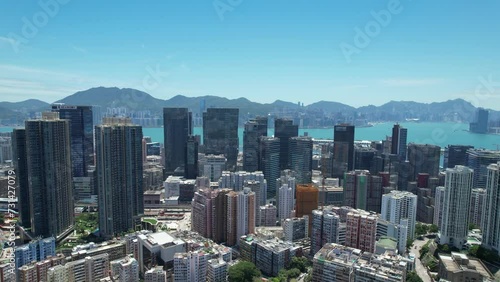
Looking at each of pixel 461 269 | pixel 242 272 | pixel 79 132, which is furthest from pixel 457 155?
pixel 79 132

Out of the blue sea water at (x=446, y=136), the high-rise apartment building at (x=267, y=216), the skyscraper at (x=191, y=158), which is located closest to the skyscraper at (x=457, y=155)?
the blue sea water at (x=446, y=136)

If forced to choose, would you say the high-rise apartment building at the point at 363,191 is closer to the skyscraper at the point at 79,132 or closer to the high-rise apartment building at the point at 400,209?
the high-rise apartment building at the point at 400,209

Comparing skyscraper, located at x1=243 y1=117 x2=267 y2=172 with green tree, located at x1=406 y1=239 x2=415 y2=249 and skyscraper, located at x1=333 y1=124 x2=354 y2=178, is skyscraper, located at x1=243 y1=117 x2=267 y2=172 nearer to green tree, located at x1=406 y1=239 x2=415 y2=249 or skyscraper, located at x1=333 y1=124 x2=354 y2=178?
skyscraper, located at x1=333 y1=124 x2=354 y2=178

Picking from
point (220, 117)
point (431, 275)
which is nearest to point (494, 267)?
point (431, 275)

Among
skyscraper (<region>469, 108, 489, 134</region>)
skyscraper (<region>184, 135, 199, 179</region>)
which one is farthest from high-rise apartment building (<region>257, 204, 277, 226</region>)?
skyscraper (<region>469, 108, 489, 134</region>)

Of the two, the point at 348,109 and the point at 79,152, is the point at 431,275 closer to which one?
the point at 79,152

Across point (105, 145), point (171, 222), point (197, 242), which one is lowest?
point (171, 222)
